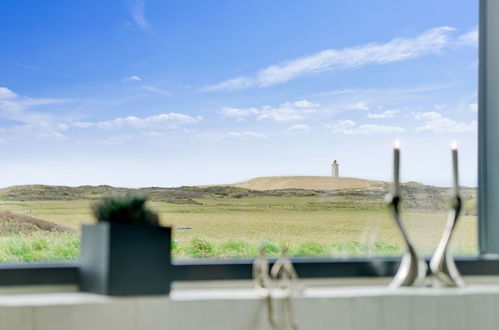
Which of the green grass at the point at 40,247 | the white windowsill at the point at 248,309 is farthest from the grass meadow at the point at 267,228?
the white windowsill at the point at 248,309

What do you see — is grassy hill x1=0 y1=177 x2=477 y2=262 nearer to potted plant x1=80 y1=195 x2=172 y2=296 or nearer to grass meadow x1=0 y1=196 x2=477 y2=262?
grass meadow x1=0 y1=196 x2=477 y2=262

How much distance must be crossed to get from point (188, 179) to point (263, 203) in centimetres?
19

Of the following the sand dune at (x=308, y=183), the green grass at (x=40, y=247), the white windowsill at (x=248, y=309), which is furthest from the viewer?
the sand dune at (x=308, y=183)

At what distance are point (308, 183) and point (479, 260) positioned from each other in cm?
46

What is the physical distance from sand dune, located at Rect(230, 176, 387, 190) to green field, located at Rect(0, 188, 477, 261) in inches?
0.9

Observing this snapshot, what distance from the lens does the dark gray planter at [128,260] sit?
1.60m

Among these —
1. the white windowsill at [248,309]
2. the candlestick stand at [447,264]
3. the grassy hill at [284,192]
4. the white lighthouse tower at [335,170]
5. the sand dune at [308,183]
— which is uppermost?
the white lighthouse tower at [335,170]

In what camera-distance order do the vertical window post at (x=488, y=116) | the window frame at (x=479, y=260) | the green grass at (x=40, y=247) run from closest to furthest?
the window frame at (x=479, y=260), the green grass at (x=40, y=247), the vertical window post at (x=488, y=116)

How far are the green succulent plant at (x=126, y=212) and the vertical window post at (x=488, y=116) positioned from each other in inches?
35.8

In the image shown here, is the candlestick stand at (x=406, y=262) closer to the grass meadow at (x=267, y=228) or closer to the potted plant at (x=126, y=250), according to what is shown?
the grass meadow at (x=267, y=228)

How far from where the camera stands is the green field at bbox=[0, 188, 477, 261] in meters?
1.86

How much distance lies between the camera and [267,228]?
2.00 m

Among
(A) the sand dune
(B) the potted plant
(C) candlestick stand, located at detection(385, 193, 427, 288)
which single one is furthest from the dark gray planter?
(C) candlestick stand, located at detection(385, 193, 427, 288)

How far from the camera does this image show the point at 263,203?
2.00m
